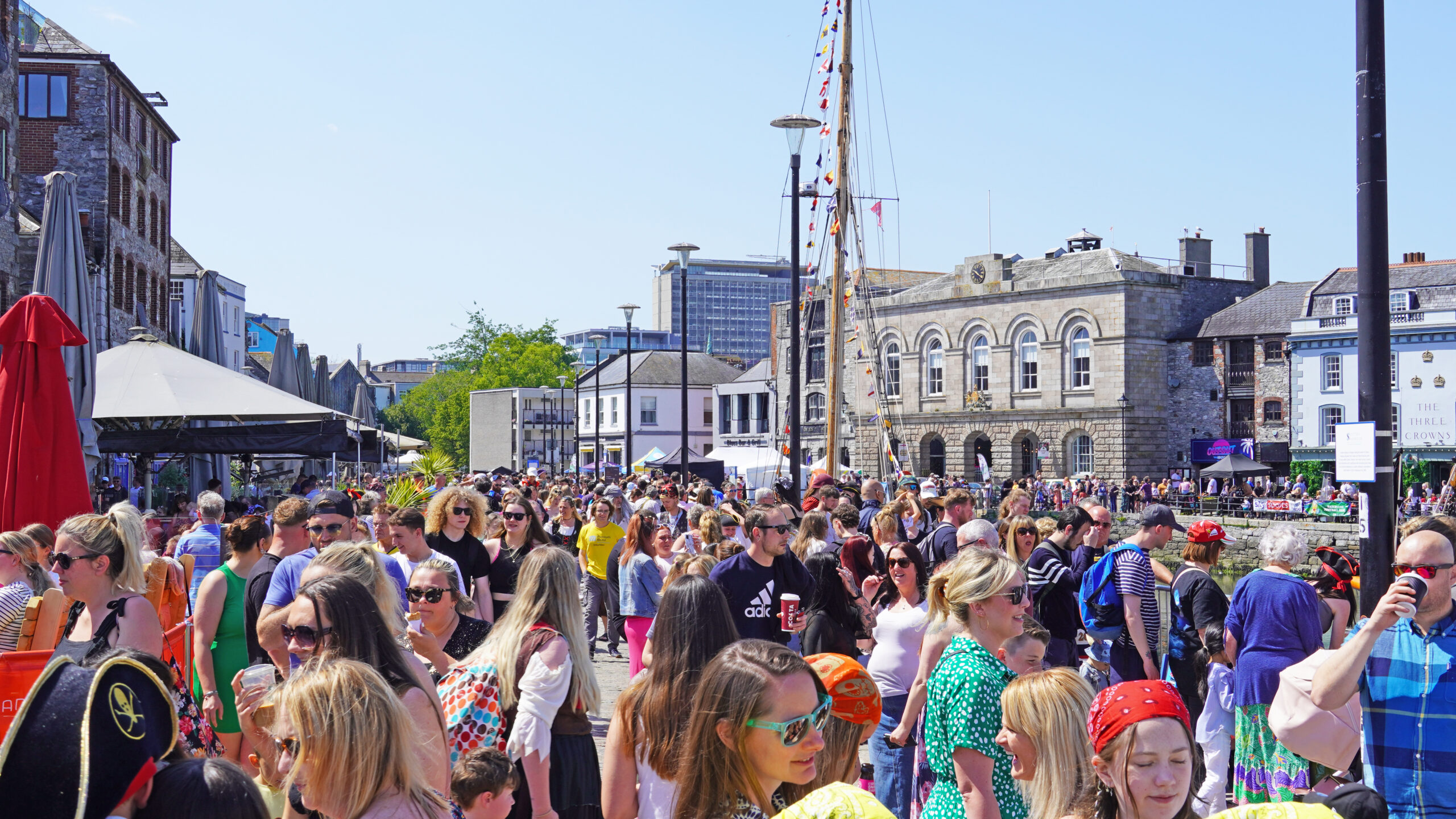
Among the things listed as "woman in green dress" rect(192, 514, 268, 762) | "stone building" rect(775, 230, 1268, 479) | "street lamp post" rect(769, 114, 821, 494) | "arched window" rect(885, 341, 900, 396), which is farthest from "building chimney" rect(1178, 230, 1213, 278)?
"woman in green dress" rect(192, 514, 268, 762)

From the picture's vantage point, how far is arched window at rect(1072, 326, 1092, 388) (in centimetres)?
5591

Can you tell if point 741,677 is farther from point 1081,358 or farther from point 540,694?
point 1081,358

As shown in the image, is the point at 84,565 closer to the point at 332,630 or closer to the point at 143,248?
the point at 332,630

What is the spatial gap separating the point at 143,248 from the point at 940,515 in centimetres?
2657

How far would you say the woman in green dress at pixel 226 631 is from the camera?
6.03 metres

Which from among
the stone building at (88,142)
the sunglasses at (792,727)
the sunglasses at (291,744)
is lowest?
the sunglasses at (291,744)

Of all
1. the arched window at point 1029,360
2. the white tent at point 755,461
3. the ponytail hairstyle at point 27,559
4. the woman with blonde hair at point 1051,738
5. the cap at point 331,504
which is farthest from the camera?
the arched window at point 1029,360

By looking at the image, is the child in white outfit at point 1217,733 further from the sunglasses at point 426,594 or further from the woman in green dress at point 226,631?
the woman in green dress at point 226,631

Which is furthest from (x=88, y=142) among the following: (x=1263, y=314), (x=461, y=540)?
(x=1263, y=314)

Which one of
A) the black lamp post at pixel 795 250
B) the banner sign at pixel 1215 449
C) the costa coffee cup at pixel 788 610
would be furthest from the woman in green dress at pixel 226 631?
the banner sign at pixel 1215 449

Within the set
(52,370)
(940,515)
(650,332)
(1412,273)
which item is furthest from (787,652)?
(650,332)

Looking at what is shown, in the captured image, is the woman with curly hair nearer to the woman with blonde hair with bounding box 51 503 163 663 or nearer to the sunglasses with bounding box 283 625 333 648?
the woman with blonde hair with bounding box 51 503 163 663

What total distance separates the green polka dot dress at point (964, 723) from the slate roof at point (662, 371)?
70.2 meters

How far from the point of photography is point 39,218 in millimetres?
28734
